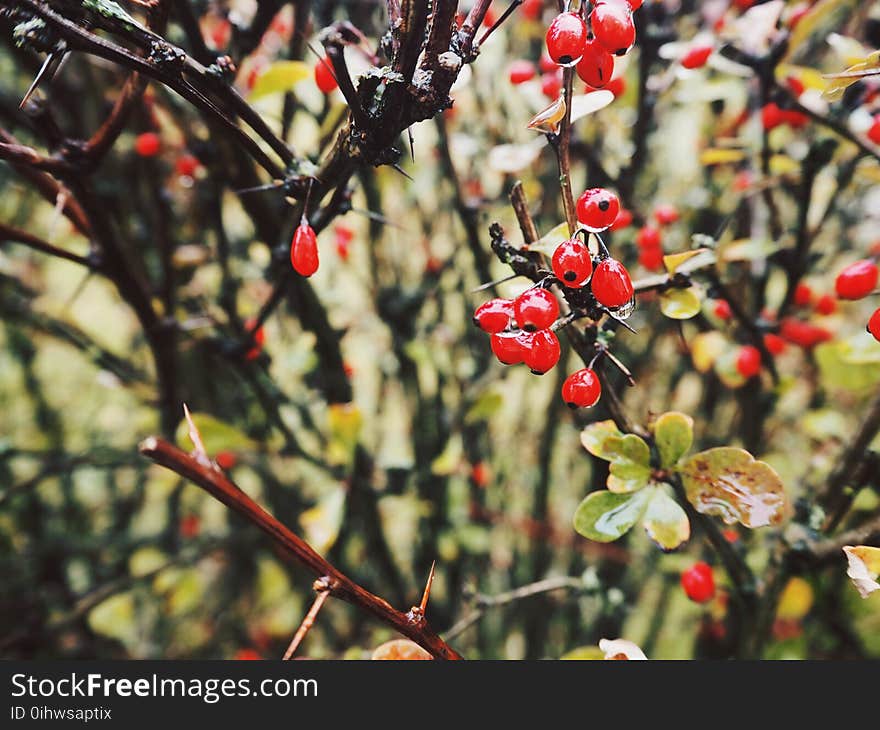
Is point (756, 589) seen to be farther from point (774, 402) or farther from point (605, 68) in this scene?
point (605, 68)

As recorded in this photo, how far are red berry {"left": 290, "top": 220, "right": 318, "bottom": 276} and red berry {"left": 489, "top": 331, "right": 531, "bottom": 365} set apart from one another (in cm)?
25

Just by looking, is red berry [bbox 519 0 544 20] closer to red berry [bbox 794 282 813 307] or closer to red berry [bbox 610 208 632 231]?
red berry [bbox 610 208 632 231]

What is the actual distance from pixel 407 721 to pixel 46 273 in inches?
98.7

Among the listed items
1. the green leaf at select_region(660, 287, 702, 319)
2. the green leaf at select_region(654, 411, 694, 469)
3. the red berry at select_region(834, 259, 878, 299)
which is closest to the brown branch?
the green leaf at select_region(654, 411, 694, 469)

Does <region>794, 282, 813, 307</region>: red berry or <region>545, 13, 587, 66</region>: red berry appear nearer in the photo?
<region>545, 13, 587, 66</region>: red berry

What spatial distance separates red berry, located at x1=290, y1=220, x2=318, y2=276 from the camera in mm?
767

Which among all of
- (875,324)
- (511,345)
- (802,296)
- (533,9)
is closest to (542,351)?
(511,345)

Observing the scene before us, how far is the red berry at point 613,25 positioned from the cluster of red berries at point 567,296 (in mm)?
141

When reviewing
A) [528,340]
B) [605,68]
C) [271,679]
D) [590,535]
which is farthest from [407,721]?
[605,68]

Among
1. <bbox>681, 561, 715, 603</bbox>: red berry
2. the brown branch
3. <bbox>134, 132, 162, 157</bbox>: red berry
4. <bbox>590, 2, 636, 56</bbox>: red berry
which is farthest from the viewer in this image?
<bbox>134, 132, 162, 157</bbox>: red berry

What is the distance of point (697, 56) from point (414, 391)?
1.05 meters

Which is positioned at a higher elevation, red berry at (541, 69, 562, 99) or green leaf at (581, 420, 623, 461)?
red berry at (541, 69, 562, 99)

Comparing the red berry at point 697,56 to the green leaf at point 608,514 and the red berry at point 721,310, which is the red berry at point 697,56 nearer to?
the red berry at point 721,310

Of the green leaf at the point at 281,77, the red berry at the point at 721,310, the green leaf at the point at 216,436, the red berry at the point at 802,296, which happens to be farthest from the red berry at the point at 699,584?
the green leaf at the point at 281,77
